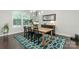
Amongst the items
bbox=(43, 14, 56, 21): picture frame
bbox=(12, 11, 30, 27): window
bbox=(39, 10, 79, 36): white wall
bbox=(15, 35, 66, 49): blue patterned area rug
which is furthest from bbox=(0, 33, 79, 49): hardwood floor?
bbox=(43, 14, 56, 21): picture frame

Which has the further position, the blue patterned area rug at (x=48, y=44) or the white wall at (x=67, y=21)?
the blue patterned area rug at (x=48, y=44)

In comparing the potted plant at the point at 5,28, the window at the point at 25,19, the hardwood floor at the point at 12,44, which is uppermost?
the window at the point at 25,19

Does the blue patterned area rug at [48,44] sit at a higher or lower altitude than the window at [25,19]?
lower

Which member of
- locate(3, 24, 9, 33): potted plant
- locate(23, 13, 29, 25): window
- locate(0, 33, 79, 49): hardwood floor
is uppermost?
locate(23, 13, 29, 25): window

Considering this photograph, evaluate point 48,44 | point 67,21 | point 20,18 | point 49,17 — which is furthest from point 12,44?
point 67,21

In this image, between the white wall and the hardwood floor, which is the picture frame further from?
the hardwood floor

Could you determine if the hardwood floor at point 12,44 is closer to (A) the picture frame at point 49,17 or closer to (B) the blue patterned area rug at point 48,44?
(B) the blue patterned area rug at point 48,44

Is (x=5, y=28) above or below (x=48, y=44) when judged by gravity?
above

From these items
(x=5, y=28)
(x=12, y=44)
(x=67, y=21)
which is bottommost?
(x=12, y=44)

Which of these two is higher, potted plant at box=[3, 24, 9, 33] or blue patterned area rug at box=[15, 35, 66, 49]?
potted plant at box=[3, 24, 9, 33]

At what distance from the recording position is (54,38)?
246cm

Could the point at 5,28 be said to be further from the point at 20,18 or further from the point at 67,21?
the point at 67,21

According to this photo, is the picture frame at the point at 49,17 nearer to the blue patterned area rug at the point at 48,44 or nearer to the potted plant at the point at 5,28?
the blue patterned area rug at the point at 48,44

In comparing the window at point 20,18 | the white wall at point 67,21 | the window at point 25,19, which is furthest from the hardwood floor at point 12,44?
the window at point 25,19
